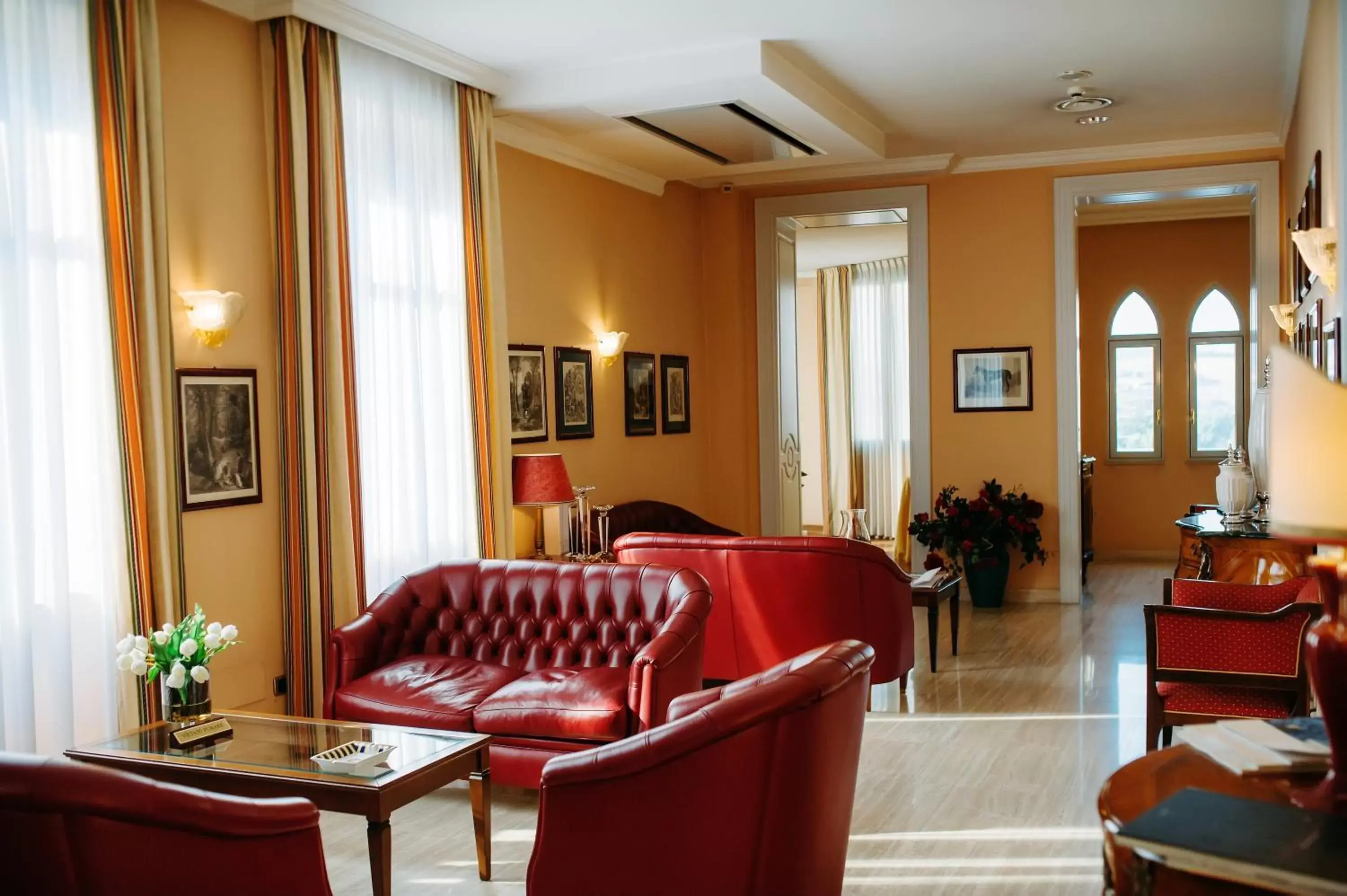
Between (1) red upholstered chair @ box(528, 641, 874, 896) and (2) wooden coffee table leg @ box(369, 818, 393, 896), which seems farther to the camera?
(2) wooden coffee table leg @ box(369, 818, 393, 896)

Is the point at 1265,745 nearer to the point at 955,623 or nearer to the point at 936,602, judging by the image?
the point at 936,602

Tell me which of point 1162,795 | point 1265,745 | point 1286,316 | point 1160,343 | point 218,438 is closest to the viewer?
point 1162,795

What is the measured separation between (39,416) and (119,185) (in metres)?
0.93

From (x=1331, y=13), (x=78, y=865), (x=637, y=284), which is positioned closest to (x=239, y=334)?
(x=78, y=865)

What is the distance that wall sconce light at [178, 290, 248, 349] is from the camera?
4906 mm

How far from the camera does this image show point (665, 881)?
287 centimetres

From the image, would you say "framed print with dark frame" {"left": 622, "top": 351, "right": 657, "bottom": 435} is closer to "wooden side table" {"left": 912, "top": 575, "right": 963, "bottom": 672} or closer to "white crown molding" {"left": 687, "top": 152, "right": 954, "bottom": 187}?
"white crown molding" {"left": 687, "top": 152, "right": 954, "bottom": 187}

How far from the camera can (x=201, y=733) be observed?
3.90 m

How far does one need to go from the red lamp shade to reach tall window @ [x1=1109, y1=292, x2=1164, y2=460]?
734 centimetres

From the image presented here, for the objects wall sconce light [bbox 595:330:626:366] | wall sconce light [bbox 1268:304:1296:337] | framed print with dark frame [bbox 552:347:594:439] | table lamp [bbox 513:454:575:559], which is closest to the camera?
table lamp [bbox 513:454:575:559]

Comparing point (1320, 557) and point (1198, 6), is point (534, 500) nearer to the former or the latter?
point (1198, 6)

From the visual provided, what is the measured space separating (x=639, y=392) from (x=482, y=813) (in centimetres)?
507

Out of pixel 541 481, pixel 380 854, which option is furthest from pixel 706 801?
pixel 541 481

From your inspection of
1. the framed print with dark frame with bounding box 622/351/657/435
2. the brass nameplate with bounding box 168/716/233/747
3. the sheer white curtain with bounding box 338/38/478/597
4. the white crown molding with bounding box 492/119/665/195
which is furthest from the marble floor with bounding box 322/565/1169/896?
the white crown molding with bounding box 492/119/665/195
